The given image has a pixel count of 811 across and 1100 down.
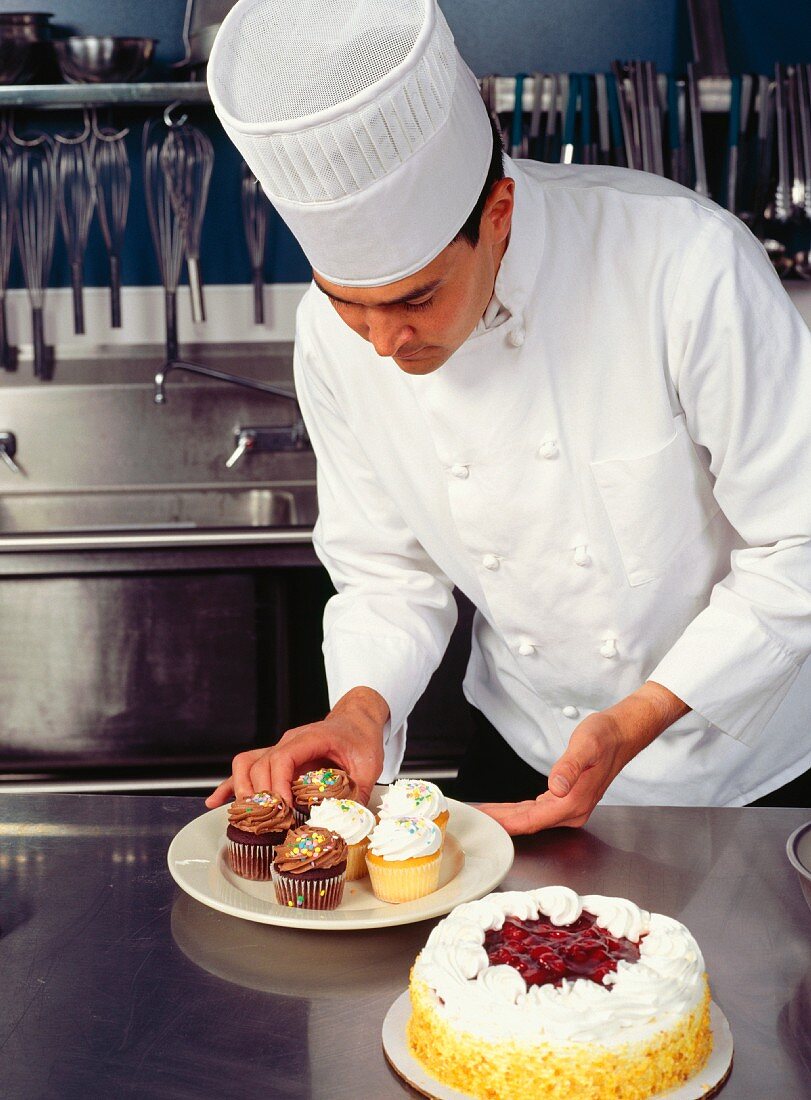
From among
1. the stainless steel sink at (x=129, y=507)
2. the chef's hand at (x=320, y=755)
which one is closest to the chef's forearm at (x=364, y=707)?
the chef's hand at (x=320, y=755)

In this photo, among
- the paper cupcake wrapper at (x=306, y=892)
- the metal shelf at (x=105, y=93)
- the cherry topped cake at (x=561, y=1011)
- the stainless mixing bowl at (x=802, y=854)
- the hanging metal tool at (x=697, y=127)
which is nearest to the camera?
the cherry topped cake at (x=561, y=1011)

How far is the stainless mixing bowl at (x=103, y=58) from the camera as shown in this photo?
294 centimetres

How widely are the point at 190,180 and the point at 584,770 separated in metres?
2.26

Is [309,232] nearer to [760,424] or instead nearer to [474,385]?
[474,385]

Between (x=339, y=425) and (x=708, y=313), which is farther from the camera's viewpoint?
(x=339, y=425)

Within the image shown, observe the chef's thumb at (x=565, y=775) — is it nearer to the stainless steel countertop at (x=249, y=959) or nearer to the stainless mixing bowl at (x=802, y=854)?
A: the stainless steel countertop at (x=249, y=959)

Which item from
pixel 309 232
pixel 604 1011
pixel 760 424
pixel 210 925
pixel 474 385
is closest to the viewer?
pixel 604 1011

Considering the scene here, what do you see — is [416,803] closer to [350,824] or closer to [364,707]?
[350,824]

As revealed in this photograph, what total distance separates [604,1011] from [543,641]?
81cm

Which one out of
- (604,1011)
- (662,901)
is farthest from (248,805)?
(604,1011)

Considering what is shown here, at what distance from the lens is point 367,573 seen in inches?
70.2

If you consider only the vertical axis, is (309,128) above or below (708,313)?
above

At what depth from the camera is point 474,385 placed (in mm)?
1586

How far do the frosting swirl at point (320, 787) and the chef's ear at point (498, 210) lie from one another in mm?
585
